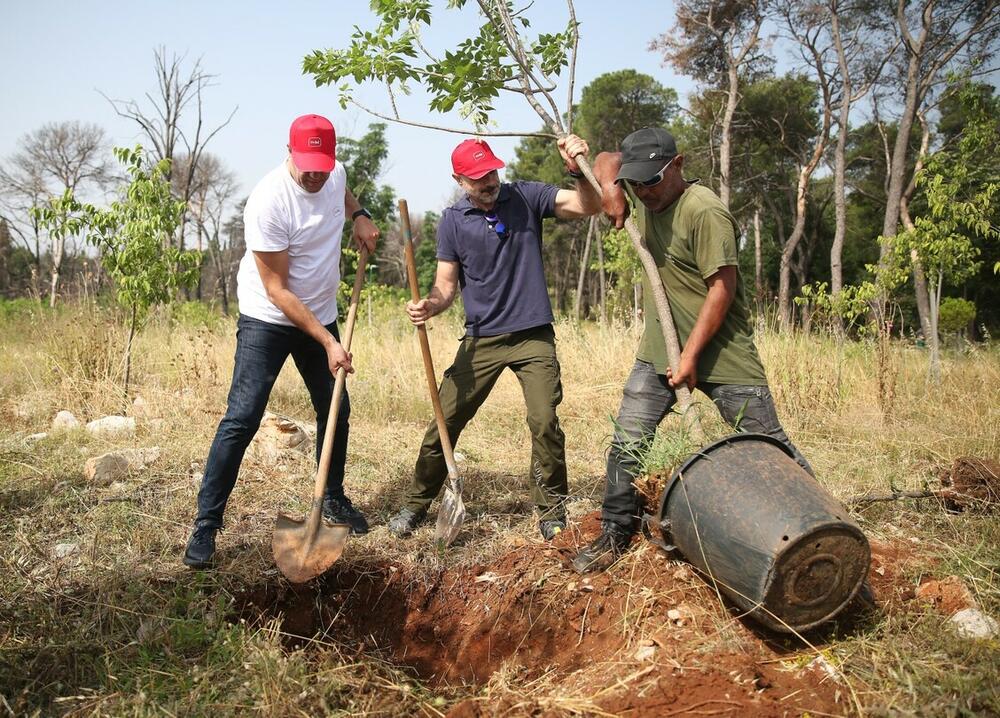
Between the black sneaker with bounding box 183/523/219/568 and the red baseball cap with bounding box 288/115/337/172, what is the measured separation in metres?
1.70

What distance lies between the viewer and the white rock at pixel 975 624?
7.77ft

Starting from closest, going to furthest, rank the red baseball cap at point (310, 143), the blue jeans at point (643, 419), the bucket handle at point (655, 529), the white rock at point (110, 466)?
1. the bucket handle at point (655, 529)
2. the blue jeans at point (643, 419)
3. the red baseball cap at point (310, 143)
4. the white rock at point (110, 466)

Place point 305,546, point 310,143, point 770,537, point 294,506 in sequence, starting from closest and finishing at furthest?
point 770,537 → point 305,546 → point 310,143 → point 294,506

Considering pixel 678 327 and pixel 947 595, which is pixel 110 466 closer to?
pixel 678 327

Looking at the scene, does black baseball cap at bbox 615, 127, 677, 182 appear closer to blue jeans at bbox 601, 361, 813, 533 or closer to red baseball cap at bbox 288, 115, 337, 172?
blue jeans at bbox 601, 361, 813, 533

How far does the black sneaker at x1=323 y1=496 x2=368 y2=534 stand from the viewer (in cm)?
375

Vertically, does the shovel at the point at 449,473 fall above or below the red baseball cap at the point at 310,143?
below

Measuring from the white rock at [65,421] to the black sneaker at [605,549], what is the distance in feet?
15.3

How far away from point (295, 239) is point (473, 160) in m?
0.94

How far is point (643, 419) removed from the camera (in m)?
3.06

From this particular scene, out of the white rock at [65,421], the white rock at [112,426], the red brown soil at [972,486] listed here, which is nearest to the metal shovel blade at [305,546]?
the red brown soil at [972,486]

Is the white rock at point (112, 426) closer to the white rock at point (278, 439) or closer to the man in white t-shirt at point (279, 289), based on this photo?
the white rock at point (278, 439)

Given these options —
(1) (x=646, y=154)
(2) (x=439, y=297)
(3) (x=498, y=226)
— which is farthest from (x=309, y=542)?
(1) (x=646, y=154)

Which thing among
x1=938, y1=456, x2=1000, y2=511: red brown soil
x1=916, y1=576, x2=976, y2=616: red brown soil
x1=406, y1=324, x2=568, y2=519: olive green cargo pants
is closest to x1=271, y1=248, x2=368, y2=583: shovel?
x1=406, y1=324, x2=568, y2=519: olive green cargo pants
